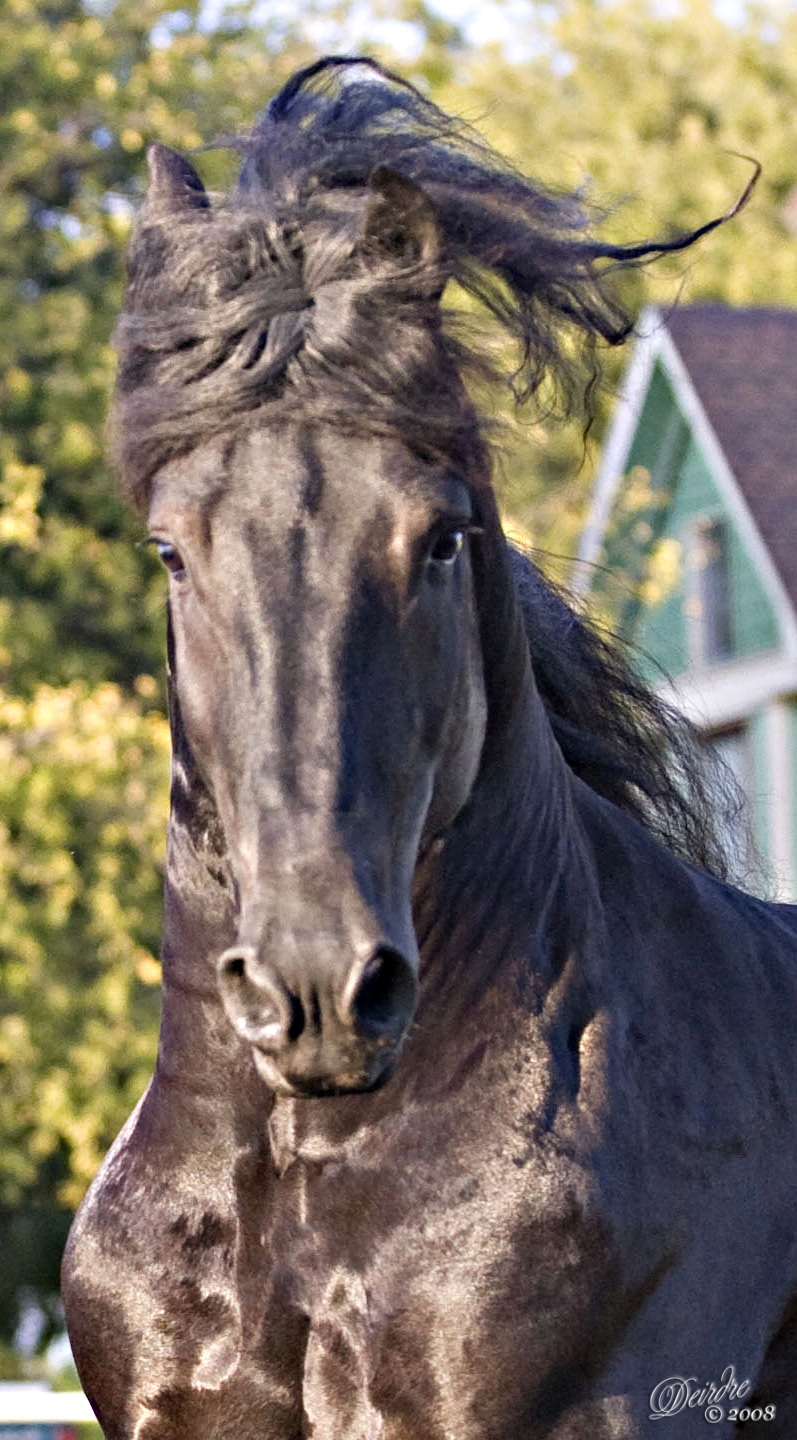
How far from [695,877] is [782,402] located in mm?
15718

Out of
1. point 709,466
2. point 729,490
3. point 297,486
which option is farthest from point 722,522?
point 297,486

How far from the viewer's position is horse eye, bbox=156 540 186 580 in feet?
9.25

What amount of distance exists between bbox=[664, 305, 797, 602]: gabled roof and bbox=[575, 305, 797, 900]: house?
0.05 ft

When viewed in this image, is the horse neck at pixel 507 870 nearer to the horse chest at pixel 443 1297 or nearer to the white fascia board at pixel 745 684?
the horse chest at pixel 443 1297

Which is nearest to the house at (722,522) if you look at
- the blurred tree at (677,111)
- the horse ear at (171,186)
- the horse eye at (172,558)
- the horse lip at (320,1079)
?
the blurred tree at (677,111)

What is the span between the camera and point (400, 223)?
2916 millimetres

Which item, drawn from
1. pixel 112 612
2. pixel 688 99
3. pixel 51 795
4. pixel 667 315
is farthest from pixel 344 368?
pixel 688 99

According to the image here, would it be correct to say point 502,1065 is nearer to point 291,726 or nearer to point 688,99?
point 291,726

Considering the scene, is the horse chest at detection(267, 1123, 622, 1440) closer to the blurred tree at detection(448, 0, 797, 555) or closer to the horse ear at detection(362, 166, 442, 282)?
the horse ear at detection(362, 166, 442, 282)

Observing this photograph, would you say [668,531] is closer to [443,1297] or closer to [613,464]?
[613,464]

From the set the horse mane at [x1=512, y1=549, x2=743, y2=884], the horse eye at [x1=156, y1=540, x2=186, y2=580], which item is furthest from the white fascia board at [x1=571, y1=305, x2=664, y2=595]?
the horse eye at [x1=156, y1=540, x2=186, y2=580]

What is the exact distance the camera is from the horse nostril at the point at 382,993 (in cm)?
244

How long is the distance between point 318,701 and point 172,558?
0.34 meters

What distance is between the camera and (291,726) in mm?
2631
